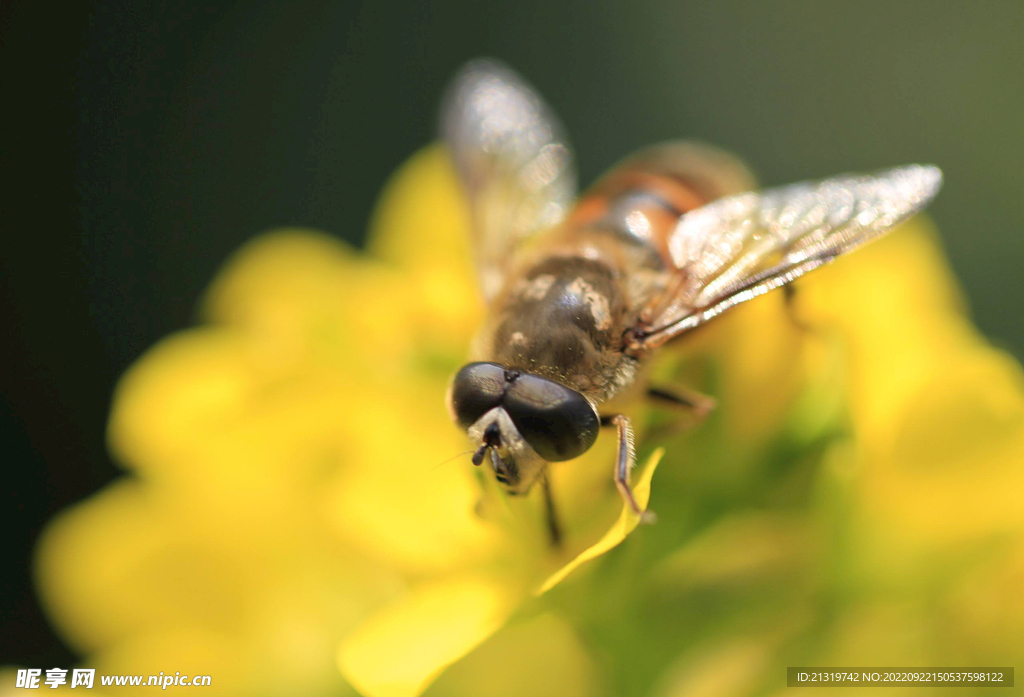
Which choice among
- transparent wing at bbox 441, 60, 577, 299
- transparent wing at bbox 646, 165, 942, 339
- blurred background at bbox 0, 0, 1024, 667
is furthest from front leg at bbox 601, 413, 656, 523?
blurred background at bbox 0, 0, 1024, 667

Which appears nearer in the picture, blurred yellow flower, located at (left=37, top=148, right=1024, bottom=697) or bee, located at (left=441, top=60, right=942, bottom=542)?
bee, located at (left=441, top=60, right=942, bottom=542)

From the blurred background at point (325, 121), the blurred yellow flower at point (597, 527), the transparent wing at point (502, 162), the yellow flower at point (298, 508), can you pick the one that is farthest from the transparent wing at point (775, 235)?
the blurred background at point (325, 121)

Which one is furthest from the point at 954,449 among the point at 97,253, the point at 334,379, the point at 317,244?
the point at 97,253

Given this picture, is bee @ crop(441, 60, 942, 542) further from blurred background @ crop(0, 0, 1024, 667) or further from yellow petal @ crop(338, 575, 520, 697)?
blurred background @ crop(0, 0, 1024, 667)

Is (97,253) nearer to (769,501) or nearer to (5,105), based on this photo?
(5,105)

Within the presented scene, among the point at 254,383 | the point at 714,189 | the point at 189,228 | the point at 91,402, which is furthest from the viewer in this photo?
the point at 189,228

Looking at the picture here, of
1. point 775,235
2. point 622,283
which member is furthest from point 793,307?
point 622,283

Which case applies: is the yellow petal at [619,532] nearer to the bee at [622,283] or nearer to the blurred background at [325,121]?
the bee at [622,283]
